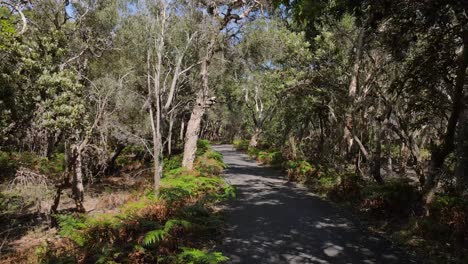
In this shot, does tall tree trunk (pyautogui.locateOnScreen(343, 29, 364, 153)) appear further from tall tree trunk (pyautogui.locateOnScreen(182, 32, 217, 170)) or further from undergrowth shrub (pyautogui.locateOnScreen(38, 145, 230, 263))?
undergrowth shrub (pyautogui.locateOnScreen(38, 145, 230, 263))

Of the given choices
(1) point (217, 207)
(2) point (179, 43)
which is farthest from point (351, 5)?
(2) point (179, 43)

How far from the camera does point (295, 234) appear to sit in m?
8.59

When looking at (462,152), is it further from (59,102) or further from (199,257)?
(59,102)

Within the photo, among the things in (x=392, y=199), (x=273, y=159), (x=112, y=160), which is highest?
(x=273, y=159)

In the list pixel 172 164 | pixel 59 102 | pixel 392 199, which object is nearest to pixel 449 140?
pixel 392 199

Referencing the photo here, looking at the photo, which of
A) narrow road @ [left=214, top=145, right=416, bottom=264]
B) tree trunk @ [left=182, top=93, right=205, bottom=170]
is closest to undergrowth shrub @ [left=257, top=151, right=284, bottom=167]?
tree trunk @ [left=182, top=93, right=205, bottom=170]

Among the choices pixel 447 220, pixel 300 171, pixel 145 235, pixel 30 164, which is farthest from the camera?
pixel 30 164

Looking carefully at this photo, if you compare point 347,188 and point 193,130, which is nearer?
point 347,188

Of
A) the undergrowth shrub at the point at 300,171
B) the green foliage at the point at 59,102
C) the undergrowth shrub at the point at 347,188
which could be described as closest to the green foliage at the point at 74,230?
the green foliage at the point at 59,102

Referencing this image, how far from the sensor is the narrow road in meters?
7.25

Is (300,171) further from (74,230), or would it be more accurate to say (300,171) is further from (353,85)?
(74,230)

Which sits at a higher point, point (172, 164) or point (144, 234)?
point (172, 164)

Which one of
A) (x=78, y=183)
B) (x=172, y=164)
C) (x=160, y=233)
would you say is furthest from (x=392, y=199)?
(x=78, y=183)

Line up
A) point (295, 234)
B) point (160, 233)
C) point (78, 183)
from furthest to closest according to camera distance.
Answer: point (78, 183), point (295, 234), point (160, 233)
